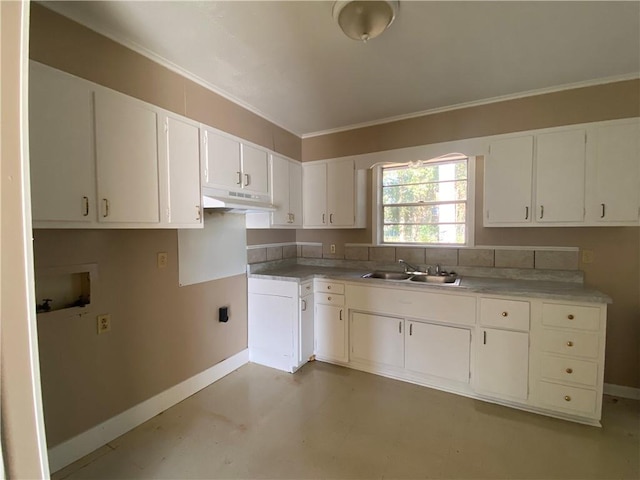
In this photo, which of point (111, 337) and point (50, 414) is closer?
point (50, 414)

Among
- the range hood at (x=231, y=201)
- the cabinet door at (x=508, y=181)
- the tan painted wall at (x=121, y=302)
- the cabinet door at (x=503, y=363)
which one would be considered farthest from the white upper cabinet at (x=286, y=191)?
the cabinet door at (x=503, y=363)

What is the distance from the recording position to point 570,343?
2.06 meters

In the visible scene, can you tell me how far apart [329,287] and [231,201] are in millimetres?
1330

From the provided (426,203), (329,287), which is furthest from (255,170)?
(426,203)

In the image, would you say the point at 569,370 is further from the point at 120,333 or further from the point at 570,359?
the point at 120,333

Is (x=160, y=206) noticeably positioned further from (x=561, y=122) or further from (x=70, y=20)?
(x=561, y=122)

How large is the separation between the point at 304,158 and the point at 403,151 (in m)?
1.23

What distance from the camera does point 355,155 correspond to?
128 inches

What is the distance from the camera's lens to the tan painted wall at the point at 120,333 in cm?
166

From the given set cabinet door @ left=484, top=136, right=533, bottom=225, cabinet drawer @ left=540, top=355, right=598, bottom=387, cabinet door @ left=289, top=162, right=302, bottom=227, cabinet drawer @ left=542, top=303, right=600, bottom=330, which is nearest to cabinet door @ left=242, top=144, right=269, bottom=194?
cabinet door @ left=289, top=162, right=302, bottom=227

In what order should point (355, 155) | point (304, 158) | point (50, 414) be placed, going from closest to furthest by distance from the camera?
point (50, 414), point (355, 155), point (304, 158)

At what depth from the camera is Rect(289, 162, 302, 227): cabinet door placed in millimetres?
3301

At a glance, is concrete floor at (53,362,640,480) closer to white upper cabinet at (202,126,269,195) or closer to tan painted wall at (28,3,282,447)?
tan painted wall at (28,3,282,447)

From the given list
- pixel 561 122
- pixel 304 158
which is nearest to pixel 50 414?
pixel 304 158
